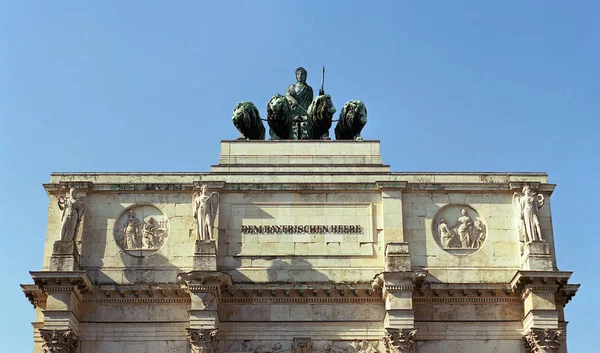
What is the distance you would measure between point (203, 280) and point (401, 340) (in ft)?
18.9

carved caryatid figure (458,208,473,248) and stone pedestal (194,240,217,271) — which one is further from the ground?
carved caryatid figure (458,208,473,248)

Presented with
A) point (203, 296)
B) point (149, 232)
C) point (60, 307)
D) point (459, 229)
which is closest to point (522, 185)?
point (459, 229)

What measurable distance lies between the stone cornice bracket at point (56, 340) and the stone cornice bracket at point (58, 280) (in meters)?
1.17

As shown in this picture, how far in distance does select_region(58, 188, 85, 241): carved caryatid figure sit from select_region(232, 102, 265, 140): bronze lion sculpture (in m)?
6.73

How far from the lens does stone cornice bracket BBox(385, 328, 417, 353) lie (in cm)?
2989

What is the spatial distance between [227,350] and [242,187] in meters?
5.05

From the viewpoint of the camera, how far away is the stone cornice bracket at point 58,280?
30.2 metres

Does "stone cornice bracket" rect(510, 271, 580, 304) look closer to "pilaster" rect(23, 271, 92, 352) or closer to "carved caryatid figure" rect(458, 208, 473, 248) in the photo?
"carved caryatid figure" rect(458, 208, 473, 248)

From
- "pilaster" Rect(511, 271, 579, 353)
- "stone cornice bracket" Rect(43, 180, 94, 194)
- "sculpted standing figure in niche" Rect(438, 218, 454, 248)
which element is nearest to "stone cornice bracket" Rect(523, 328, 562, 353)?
"pilaster" Rect(511, 271, 579, 353)

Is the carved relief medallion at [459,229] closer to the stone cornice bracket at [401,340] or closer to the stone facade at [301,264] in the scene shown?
the stone facade at [301,264]

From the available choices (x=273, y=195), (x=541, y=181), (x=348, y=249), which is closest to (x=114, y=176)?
(x=273, y=195)

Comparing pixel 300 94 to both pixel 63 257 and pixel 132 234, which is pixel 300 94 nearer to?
pixel 132 234

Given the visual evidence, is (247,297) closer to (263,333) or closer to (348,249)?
(263,333)

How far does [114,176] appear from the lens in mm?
33125
